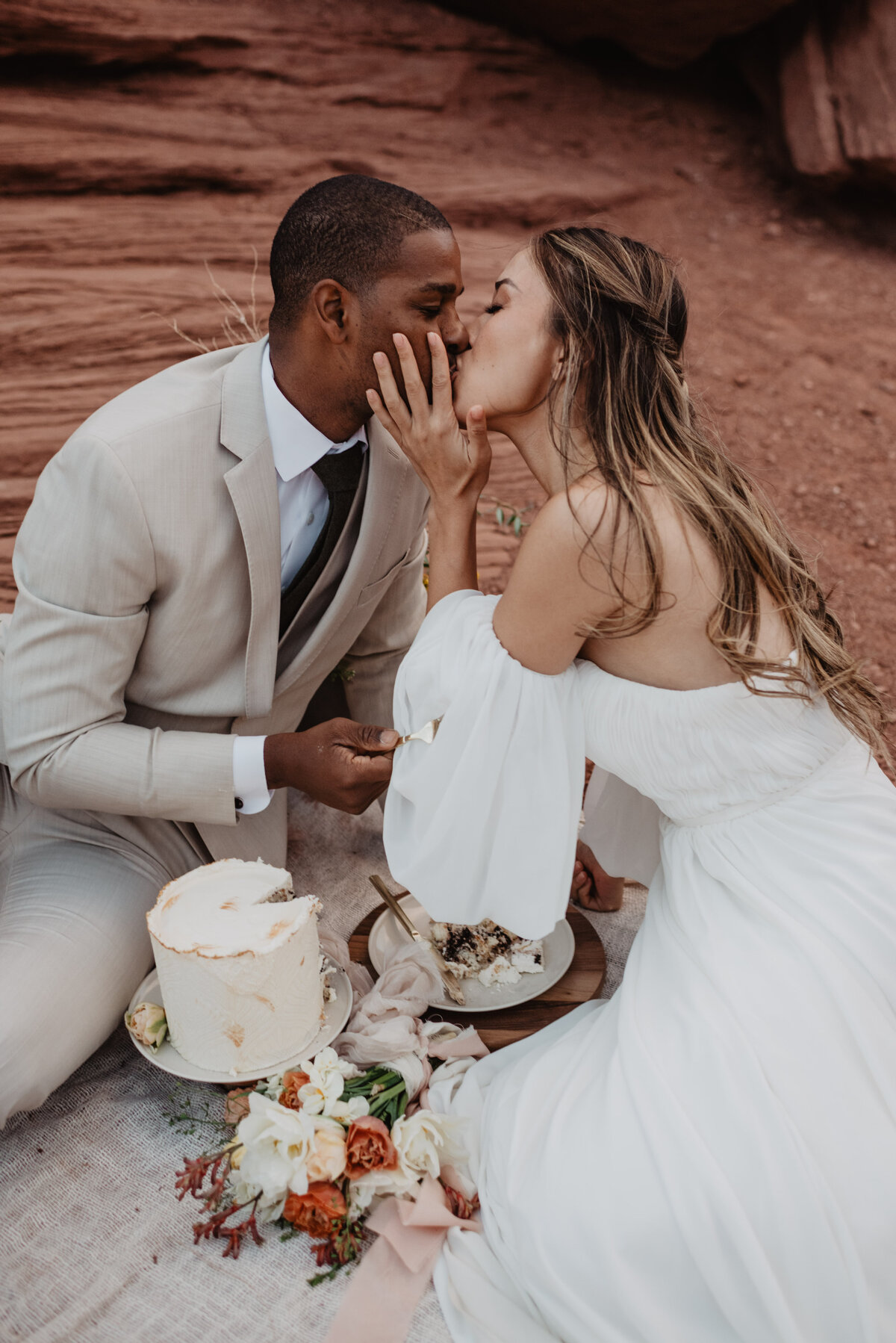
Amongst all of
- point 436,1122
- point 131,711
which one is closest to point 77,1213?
point 436,1122

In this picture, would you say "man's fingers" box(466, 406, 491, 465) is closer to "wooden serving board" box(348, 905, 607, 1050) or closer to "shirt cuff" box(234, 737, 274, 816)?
"shirt cuff" box(234, 737, 274, 816)

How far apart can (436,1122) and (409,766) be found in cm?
72

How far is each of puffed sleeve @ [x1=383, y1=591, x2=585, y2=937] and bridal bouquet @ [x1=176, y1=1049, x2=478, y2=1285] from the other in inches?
17.1

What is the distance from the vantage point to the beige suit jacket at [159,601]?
2266 mm

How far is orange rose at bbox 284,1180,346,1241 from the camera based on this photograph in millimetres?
1950

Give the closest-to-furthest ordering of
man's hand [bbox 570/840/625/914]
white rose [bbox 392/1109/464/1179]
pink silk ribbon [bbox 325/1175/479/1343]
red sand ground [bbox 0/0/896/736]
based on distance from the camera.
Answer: pink silk ribbon [bbox 325/1175/479/1343]
white rose [bbox 392/1109/464/1179]
man's hand [bbox 570/840/625/914]
red sand ground [bbox 0/0/896/736]

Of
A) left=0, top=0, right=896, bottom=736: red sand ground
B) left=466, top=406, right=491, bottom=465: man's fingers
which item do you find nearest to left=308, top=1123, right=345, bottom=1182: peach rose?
left=466, top=406, right=491, bottom=465: man's fingers

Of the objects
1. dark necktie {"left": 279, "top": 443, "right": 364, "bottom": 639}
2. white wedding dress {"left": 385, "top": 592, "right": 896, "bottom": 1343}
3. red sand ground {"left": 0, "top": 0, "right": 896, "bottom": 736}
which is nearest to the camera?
white wedding dress {"left": 385, "top": 592, "right": 896, "bottom": 1343}

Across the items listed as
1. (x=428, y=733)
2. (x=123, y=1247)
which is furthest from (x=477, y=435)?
(x=123, y=1247)

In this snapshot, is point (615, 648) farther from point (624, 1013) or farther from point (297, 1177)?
point (297, 1177)

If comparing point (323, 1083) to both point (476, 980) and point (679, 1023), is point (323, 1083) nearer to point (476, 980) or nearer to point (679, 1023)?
point (476, 980)

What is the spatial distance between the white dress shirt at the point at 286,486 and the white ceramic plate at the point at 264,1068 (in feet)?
1.48

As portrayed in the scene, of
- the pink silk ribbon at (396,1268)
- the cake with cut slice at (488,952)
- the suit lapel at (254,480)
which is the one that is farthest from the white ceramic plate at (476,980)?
the suit lapel at (254,480)

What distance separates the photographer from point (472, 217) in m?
7.00
